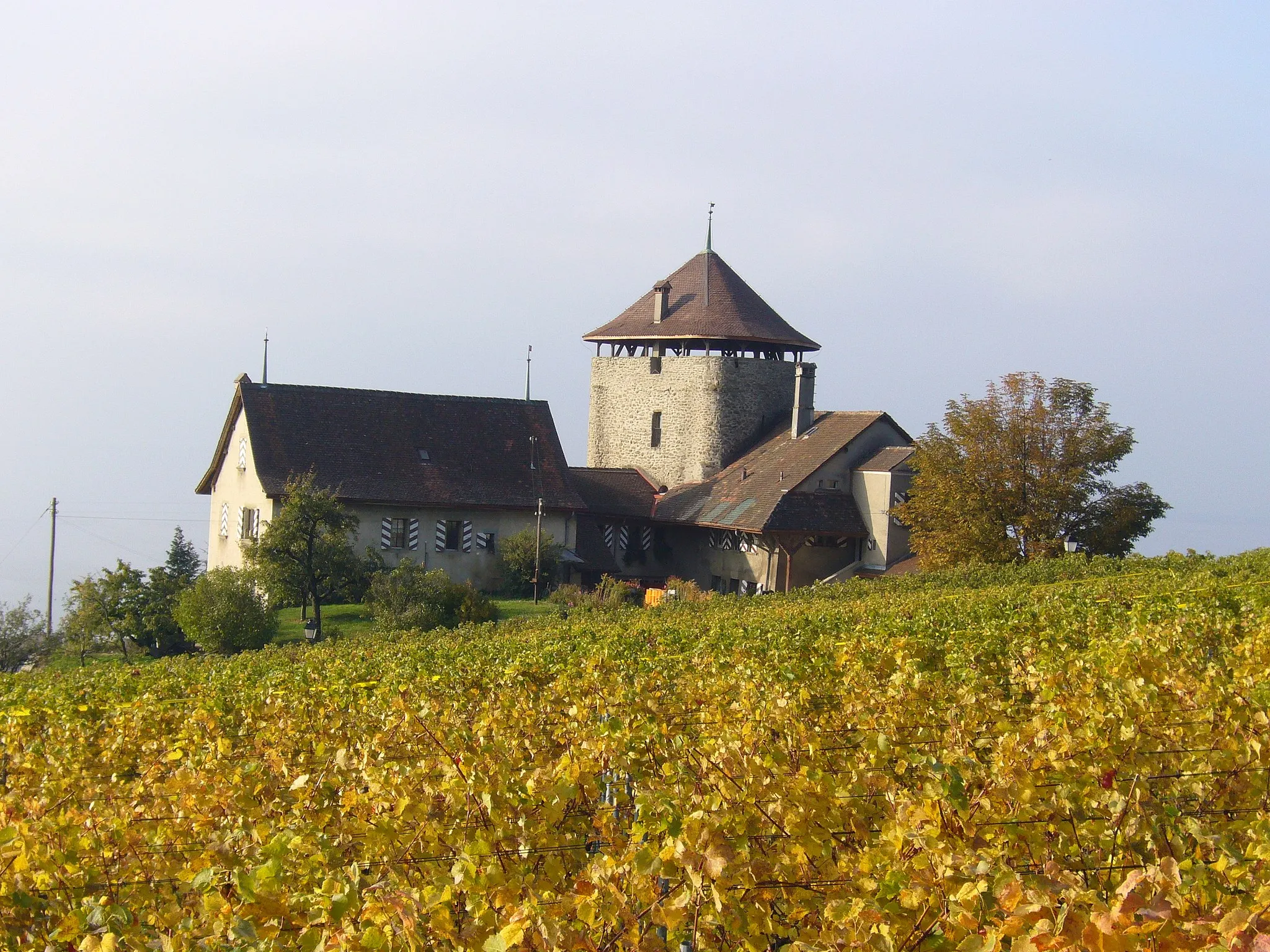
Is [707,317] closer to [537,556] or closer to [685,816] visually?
[537,556]

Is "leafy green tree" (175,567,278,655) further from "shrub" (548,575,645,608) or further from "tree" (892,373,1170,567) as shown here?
"tree" (892,373,1170,567)

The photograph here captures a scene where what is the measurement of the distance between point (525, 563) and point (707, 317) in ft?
40.6

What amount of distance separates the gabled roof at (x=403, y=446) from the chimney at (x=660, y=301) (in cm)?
656

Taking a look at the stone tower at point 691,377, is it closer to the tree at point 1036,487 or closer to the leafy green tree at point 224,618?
the tree at point 1036,487

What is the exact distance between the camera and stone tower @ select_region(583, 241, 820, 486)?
143 feet

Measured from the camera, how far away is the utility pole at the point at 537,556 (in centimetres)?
3453

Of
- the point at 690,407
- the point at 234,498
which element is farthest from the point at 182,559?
the point at 690,407

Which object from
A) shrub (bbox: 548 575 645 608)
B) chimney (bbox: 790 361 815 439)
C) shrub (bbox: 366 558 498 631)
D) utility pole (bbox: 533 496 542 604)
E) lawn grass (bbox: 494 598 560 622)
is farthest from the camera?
chimney (bbox: 790 361 815 439)

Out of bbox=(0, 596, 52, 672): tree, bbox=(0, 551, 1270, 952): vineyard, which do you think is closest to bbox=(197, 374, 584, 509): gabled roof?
bbox=(0, 596, 52, 672): tree

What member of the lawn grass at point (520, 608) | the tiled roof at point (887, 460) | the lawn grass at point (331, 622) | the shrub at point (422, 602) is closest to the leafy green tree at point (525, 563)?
the lawn grass at point (520, 608)

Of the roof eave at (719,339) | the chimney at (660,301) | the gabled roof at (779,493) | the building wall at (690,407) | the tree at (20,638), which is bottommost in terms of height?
the tree at (20,638)

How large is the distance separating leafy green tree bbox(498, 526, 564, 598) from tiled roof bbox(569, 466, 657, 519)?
4.24m

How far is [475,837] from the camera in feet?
13.3

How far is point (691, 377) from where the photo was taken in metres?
44.0
